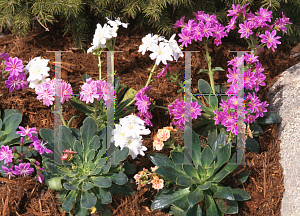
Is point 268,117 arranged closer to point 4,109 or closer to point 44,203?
point 44,203

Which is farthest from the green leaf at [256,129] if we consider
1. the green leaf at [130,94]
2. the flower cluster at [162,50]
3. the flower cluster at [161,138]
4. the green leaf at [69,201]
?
the green leaf at [69,201]

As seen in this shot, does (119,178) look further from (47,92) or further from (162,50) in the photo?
(162,50)

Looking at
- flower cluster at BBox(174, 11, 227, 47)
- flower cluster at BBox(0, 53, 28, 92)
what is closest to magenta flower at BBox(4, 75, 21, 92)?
flower cluster at BBox(0, 53, 28, 92)

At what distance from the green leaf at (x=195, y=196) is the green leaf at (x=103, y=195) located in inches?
19.5

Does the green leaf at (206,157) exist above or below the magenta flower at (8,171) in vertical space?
above

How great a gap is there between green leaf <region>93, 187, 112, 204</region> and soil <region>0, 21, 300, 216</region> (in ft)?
0.53

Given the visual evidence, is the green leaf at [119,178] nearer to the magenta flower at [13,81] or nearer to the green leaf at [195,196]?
the green leaf at [195,196]

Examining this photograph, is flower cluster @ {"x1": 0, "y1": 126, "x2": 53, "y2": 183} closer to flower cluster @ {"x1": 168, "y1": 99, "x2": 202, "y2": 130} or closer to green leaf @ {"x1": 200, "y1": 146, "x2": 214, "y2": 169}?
flower cluster @ {"x1": 168, "y1": 99, "x2": 202, "y2": 130}

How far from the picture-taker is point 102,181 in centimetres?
190

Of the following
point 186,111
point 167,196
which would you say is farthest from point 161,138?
point 167,196

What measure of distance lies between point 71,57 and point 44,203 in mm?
1254

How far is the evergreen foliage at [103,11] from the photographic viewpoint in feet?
8.13

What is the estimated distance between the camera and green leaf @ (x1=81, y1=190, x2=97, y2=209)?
6.07 feet

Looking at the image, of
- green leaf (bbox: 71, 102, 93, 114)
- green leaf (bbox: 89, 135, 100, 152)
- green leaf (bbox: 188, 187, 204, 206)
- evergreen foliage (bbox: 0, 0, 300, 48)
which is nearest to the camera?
green leaf (bbox: 188, 187, 204, 206)
